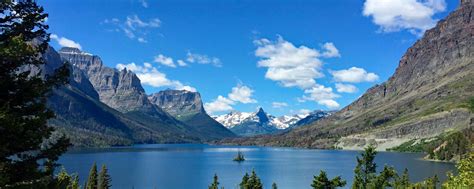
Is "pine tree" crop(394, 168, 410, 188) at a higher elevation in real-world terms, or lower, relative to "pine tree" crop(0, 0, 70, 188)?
lower

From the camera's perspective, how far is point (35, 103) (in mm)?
20422

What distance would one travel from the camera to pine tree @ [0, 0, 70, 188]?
733 inches

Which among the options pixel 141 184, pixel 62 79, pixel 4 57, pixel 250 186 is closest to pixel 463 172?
pixel 62 79

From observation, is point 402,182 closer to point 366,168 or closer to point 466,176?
point 366,168

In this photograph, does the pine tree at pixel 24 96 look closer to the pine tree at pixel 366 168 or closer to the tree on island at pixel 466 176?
the tree on island at pixel 466 176

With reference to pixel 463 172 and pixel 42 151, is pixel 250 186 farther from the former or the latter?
pixel 42 151

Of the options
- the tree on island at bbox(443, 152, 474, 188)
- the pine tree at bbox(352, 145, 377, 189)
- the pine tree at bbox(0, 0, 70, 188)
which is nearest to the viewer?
the pine tree at bbox(0, 0, 70, 188)

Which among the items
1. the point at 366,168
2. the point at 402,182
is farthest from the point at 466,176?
the point at 402,182

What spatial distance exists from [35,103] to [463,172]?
104ft

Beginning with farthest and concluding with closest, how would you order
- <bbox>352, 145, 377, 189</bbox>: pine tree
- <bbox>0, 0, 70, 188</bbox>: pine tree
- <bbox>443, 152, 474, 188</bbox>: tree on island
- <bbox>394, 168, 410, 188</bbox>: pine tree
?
<bbox>394, 168, 410, 188</bbox>: pine tree
<bbox>352, 145, 377, 189</bbox>: pine tree
<bbox>443, 152, 474, 188</bbox>: tree on island
<bbox>0, 0, 70, 188</bbox>: pine tree

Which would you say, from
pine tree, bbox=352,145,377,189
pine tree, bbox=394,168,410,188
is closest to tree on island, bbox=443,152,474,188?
pine tree, bbox=352,145,377,189

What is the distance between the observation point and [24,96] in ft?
65.5

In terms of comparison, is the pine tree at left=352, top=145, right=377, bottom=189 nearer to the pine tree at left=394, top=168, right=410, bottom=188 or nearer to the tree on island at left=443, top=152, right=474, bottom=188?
the pine tree at left=394, top=168, right=410, bottom=188

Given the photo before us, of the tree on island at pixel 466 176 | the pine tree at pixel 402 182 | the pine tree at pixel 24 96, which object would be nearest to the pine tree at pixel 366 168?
the pine tree at pixel 402 182
